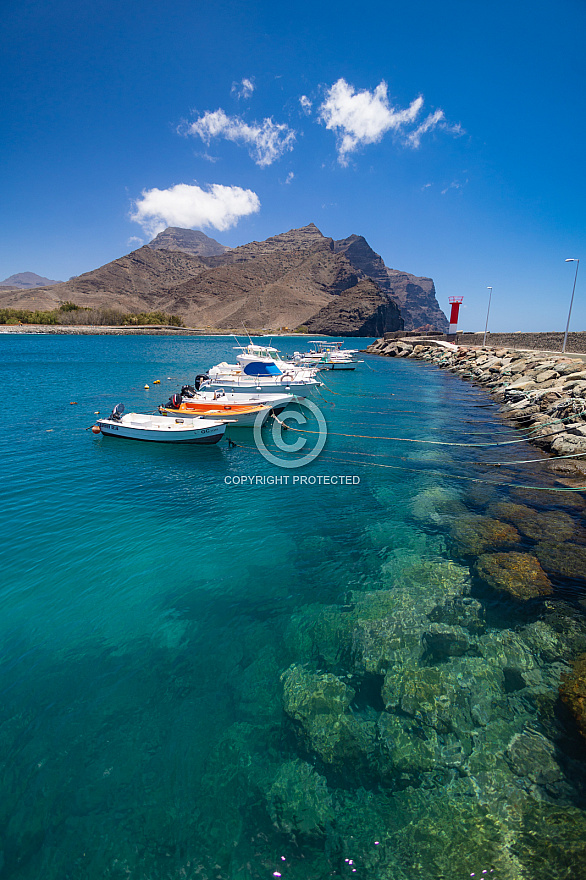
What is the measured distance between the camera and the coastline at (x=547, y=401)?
17953 mm

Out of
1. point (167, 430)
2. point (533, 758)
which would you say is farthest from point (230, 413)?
point (533, 758)

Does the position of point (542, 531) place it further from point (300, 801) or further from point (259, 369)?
point (259, 369)

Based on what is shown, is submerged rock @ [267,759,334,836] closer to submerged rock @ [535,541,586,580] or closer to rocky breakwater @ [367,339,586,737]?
rocky breakwater @ [367,339,586,737]

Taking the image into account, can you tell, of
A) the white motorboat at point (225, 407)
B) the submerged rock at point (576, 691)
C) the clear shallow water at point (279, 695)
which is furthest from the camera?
the white motorboat at point (225, 407)

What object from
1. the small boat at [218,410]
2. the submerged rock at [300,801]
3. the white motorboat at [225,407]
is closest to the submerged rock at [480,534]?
the submerged rock at [300,801]

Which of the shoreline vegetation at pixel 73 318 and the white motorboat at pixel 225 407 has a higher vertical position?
the shoreline vegetation at pixel 73 318

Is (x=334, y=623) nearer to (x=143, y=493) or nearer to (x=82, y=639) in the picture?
(x=82, y=639)

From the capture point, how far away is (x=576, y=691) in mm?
6758

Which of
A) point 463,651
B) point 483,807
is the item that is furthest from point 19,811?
point 463,651

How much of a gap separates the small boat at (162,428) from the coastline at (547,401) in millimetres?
16704

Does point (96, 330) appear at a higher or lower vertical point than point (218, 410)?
higher

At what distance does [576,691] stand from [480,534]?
5655 mm

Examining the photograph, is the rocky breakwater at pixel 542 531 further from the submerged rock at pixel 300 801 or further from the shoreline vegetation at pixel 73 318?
the shoreline vegetation at pixel 73 318

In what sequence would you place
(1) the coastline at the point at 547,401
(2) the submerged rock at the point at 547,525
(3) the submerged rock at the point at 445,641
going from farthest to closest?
(1) the coastline at the point at 547,401 → (2) the submerged rock at the point at 547,525 → (3) the submerged rock at the point at 445,641
